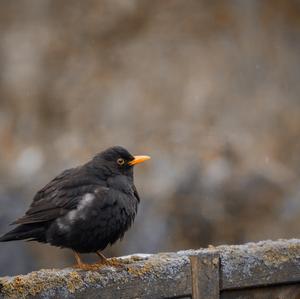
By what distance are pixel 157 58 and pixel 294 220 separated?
3.48 metres

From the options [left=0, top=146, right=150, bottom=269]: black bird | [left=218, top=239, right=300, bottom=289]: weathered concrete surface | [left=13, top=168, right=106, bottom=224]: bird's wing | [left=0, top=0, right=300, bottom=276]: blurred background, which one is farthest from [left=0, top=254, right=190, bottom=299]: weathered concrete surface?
[left=0, top=0, right=300, bottom=276]: blurred background

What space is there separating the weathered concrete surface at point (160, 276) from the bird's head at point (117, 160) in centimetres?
107

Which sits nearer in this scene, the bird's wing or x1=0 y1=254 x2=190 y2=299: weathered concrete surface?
x1=0 y1=254 x2=190 y2=299: weathered concrete surface

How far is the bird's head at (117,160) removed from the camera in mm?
5387

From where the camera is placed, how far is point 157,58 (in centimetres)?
1384

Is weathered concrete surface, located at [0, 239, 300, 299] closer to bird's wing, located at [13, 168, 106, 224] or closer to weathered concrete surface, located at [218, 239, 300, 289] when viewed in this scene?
weathered concrete surface, located at [218, 239, 300, 289]

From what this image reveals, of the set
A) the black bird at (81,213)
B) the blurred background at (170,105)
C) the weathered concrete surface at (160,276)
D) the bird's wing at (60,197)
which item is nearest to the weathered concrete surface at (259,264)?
the weathered concrete surface at (160,276)

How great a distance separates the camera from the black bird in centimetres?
498

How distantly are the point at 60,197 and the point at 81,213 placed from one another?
199 millimetres

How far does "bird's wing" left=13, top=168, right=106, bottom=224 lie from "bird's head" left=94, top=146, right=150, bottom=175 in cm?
19

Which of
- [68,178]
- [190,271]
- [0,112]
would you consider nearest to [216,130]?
[0,112]

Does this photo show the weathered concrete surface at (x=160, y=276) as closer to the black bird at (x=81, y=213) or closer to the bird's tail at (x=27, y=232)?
the black bird at (x=81, y=213)

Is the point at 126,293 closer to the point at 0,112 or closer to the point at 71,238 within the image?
the point at 71,238

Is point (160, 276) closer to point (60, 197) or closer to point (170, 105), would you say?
point (60, 197)
